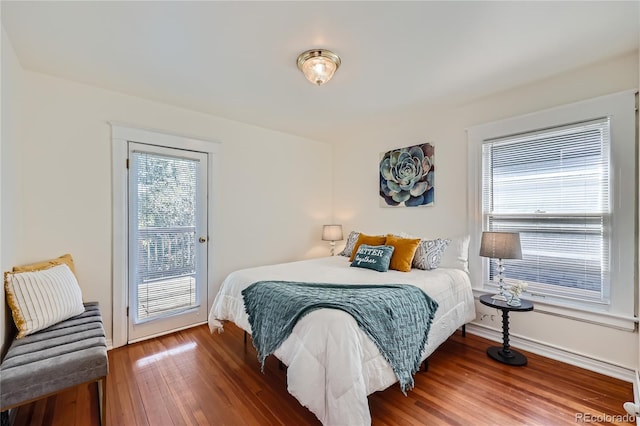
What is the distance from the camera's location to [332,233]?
421 cm

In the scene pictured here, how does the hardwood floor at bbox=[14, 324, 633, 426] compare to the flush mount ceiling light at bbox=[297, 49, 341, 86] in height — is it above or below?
below

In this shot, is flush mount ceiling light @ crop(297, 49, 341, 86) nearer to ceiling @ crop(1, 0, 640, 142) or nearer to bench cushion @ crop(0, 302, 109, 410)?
ceiling @ crop(1, 0, 640, 142)

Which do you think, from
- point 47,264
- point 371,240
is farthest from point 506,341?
point 47,264

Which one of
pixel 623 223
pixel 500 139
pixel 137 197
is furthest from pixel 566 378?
pixel 137 197

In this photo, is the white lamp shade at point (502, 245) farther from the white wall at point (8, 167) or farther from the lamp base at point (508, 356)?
the white wall at point (8, 167)

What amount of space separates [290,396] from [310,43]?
2.43 m

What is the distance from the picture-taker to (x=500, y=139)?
9.11 ft

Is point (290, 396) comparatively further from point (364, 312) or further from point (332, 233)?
point (332, 233)

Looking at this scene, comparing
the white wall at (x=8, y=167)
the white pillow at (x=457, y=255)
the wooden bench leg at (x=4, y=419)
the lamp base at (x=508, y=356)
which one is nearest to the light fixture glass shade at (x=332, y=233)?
the white pillow at (x=457, y=255)

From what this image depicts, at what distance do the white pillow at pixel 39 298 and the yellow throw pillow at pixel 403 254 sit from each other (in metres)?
2.64

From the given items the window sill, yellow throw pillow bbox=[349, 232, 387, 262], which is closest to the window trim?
the window sill

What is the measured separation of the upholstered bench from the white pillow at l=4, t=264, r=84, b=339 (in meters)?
0.07

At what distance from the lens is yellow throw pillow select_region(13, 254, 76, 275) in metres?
2.00

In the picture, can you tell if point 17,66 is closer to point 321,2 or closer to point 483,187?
point 321,2
